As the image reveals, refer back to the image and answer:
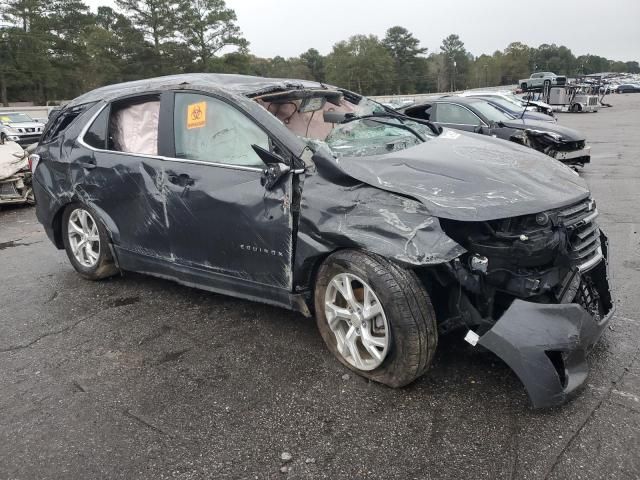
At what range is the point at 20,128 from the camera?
2000 cm

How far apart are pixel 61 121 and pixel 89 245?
1198 mm

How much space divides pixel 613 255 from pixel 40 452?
4890 mm

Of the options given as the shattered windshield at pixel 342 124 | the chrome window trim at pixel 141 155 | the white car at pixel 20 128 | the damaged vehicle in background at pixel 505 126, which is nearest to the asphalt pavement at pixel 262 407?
the chrome window trim at pixel 141 155

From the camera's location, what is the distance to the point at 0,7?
54.9 m

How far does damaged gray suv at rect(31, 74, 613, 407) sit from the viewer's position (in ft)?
8.75

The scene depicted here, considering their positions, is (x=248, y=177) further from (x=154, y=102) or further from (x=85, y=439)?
(x=85, y=439)

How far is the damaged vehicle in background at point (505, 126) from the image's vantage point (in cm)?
962

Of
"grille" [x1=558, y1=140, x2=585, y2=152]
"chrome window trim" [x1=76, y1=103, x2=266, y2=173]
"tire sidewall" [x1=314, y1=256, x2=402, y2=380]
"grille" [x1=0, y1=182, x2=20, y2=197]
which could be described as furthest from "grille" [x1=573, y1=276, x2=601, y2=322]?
"grille" [x1=0, y1=182, x2=20, y2=197]

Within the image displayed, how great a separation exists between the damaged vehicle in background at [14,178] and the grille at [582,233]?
861cm

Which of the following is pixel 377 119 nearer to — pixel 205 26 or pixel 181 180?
pixel 181 180

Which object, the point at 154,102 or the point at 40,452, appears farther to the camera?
the point at 154,102

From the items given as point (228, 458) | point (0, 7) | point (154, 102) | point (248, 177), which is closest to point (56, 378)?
point (228, 458)

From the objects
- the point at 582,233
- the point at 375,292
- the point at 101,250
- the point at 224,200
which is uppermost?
the point at 224,200

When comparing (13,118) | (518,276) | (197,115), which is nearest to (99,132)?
(197,115)
